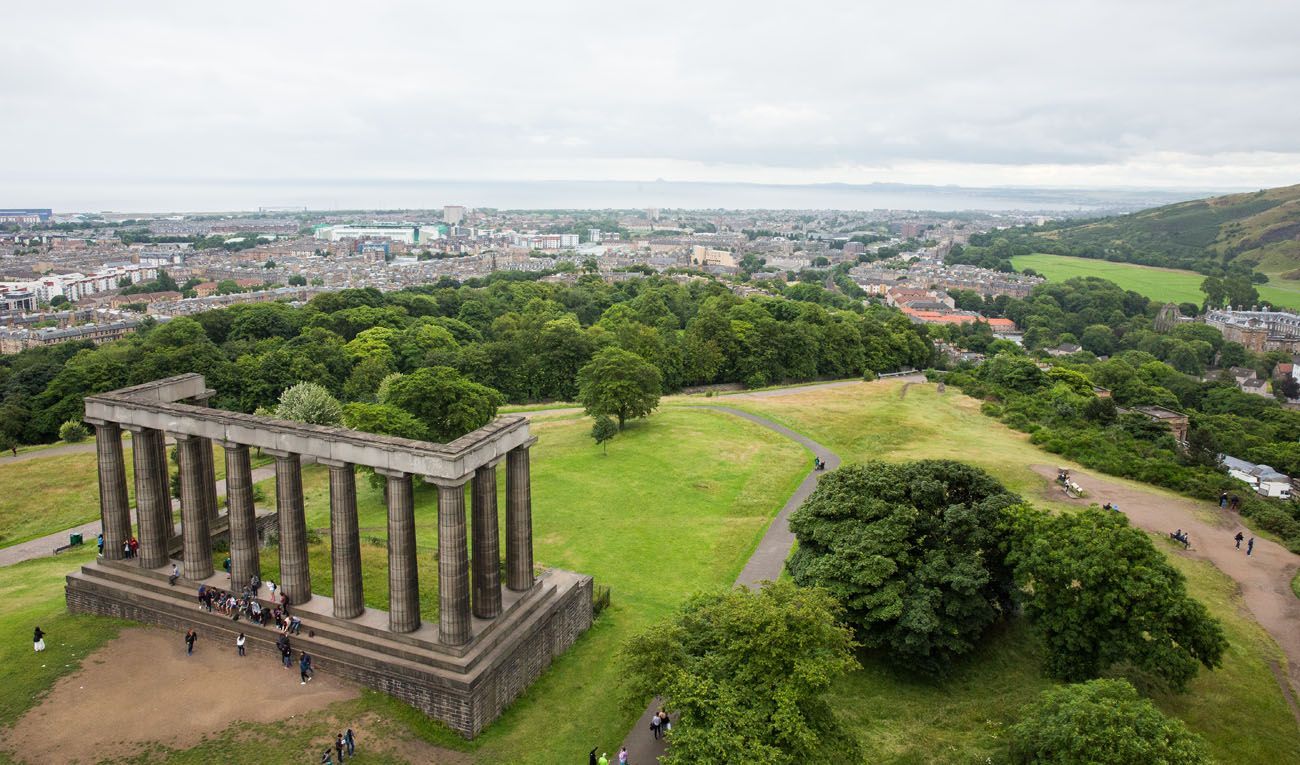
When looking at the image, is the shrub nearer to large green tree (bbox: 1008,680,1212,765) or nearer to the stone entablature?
the stone entablature

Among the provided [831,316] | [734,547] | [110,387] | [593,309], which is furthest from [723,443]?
[593,309]

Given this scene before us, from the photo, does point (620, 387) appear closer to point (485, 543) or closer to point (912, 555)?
point (912, 555)

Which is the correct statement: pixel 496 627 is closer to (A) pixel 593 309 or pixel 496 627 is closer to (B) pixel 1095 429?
(B) pixel 1095 429

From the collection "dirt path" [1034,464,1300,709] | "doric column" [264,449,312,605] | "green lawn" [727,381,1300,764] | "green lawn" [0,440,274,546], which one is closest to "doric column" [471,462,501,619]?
"doric column" [264,449,312,605]

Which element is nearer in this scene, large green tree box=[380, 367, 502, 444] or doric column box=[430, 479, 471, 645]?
doric column box=[430, 479, 471, 645]

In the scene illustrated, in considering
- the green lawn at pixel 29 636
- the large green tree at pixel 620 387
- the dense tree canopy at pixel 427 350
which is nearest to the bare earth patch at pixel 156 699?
the green lawn at pixel 29 636

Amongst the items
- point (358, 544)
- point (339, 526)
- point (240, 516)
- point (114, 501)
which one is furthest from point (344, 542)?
point (114, 501)

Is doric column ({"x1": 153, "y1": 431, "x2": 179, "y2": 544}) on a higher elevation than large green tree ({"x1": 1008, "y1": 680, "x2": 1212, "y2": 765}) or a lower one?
higher
